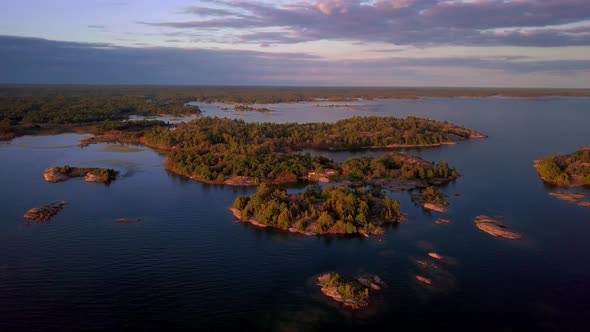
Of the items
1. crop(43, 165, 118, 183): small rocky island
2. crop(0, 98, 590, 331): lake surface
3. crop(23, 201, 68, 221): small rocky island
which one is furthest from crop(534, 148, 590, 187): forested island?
crop(23, 201, 68, 221): small rocky island

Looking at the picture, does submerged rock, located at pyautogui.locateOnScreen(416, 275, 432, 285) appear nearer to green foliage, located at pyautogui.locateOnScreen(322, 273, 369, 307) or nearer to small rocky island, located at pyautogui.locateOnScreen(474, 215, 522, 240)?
green foliage, located at pyautogui.locateOnScreen(322, 273, 369, 307)

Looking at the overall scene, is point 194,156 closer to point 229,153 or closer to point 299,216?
point 229,153

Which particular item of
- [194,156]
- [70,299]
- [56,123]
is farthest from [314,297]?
[56,123]

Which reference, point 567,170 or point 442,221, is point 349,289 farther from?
point 567,170

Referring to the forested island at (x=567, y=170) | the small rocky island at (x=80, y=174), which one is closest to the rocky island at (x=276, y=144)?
the small rocky island at (x=80, y=174)

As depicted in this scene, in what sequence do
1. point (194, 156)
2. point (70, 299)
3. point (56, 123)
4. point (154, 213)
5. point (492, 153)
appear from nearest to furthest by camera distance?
point (70, 299), point (154, 213), point (194, 156), point (492, 153), point (56, 123)

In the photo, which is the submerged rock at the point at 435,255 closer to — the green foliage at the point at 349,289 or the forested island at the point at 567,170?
the green foliage at the point at 349,289

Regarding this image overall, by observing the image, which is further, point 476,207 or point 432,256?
point 476,207
